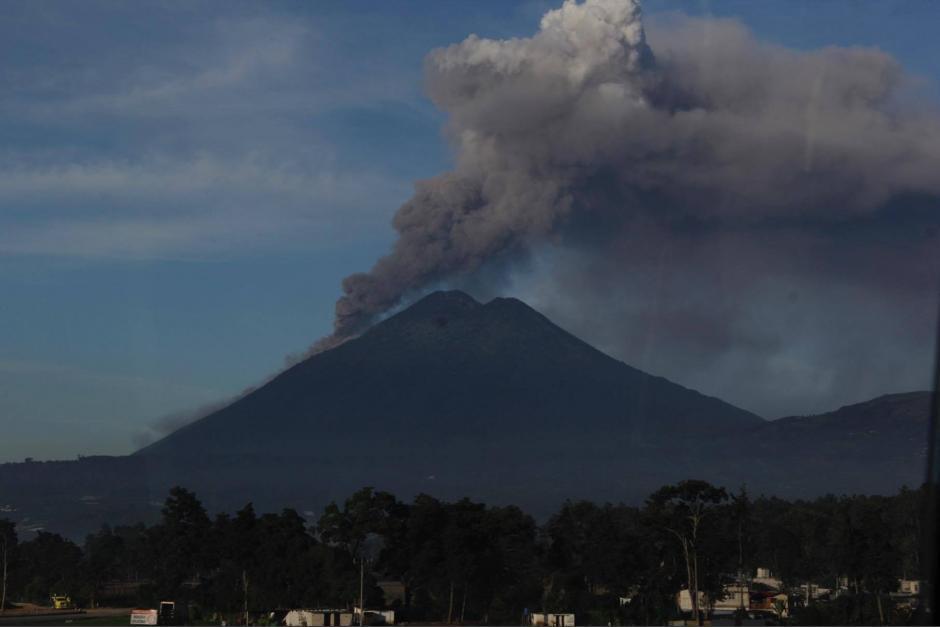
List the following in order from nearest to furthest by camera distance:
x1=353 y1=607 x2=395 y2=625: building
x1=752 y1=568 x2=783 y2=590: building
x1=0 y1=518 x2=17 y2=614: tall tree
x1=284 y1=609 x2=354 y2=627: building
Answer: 1. x1=284 y1=609 x2=354 y2=627: building
2. x1=353 y1=607 x2=395 y2=625: building
3. x1=0 y1=518 x2=17 y2=614: tall tree
4. x1=752 y1=568 x2=783 y2=590: building

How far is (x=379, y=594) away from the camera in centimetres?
8331

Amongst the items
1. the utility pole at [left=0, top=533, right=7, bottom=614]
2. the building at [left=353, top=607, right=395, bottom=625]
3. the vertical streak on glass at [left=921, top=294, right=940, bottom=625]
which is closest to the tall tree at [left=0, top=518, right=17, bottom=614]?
the utility pole at [left=0, top=533, right=7, bottom=614]

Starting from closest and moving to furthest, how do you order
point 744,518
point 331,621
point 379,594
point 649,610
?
point 331,621
point 649,610
point 379,594
point 744,518

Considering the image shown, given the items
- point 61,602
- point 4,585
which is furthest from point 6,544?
point 61,602

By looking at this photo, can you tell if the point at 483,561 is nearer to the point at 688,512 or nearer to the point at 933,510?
the point at 688,512

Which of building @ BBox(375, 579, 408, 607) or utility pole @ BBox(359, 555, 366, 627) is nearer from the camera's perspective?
utility pole @ BBox(359, 555, 366, 627)

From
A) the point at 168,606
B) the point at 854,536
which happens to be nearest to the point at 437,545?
the point at 168,606

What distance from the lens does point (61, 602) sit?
334 ft

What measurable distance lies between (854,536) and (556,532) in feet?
65.5

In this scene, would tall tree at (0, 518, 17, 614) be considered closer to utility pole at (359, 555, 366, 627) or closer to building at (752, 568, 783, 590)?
utility pole at (359, 555, 366, 627)

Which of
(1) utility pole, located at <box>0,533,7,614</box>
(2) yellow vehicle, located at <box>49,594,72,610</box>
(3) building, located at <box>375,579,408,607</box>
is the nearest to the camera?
(3) building, located at <box>375,579,408,607</box>

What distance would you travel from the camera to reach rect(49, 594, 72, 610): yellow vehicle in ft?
326

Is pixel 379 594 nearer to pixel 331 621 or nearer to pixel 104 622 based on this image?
pixel 331 621

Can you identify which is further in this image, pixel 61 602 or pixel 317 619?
pixel 61 602
